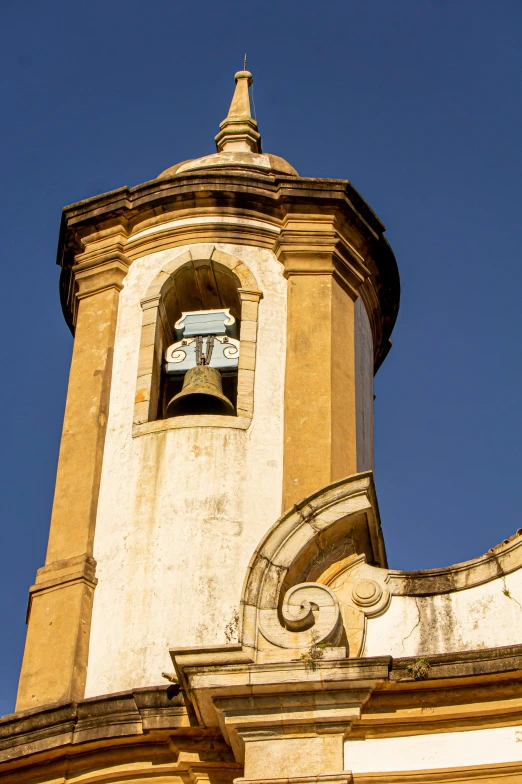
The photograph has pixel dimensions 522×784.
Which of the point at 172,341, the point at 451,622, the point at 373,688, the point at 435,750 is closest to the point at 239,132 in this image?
the point at 172,341

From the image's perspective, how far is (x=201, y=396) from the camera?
13.8 m

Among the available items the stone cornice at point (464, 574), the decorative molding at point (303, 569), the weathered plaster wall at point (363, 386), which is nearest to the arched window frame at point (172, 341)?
the weathered plaster wall at point (363, 386)

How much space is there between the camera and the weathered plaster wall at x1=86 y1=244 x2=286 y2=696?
12203 millimetres

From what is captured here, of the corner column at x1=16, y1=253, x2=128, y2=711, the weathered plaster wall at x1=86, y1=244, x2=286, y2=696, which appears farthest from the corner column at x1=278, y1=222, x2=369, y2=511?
the corner column at x1=16, y1=253, x2=128, y2=711

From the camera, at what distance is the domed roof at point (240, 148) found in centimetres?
1576

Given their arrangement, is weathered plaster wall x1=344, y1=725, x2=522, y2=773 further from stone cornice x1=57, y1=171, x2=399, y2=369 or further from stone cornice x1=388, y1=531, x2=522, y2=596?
stone cornice x1=57, y1=171, x2=399, y2=369

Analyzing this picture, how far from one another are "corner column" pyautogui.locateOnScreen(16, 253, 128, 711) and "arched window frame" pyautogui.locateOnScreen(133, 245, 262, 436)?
335 millimetres

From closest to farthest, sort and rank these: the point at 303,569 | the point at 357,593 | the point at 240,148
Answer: the point at 357,593, the point at 303,569, the point at 240,148

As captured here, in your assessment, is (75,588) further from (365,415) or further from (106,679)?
(365,415)

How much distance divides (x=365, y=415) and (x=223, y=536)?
2.56m

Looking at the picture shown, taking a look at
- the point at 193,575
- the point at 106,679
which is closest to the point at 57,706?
the point at 106,679

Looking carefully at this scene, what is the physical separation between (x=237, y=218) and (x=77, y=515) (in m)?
3.29

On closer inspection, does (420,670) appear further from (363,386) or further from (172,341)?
(172,341)

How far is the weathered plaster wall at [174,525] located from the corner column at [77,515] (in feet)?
A: 0.37
